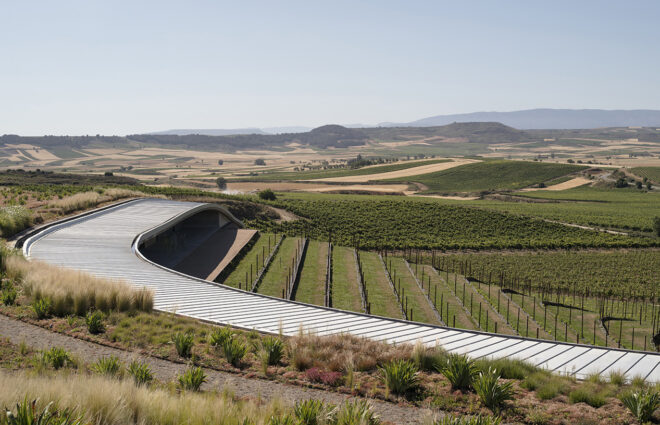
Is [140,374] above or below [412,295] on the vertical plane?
above

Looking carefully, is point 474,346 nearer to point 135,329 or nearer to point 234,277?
point 135,329

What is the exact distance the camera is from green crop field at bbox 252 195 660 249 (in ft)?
163

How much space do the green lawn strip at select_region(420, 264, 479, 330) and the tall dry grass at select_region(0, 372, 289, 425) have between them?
15.7 metres

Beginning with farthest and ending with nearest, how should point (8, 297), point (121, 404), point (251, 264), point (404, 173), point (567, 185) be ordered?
point (404, 173) < point (567, 185) < point (251, 264) < point (8, 297) < point (121, 404)

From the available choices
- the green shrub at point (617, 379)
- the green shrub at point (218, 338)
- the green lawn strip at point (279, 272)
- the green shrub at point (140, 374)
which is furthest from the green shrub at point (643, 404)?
the green lawn strip at point (279, 272)

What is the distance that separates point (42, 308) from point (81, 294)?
93cm

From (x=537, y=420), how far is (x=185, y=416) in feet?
16.9

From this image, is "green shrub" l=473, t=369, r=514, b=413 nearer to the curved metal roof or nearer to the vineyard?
the curved metal roof

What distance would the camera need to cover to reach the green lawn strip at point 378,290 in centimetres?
2439

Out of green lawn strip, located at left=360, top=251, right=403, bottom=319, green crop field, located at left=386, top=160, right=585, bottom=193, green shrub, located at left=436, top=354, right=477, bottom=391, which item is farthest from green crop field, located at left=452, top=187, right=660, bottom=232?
green shrub, located at left=436, top=354, right=477, bottom=391

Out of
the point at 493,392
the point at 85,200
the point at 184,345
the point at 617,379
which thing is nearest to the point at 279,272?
the point at 85,200

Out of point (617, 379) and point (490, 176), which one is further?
point (490, 176)

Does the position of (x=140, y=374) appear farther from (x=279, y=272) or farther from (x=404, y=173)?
(x=404, y=173)

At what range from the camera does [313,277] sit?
2942 cm
